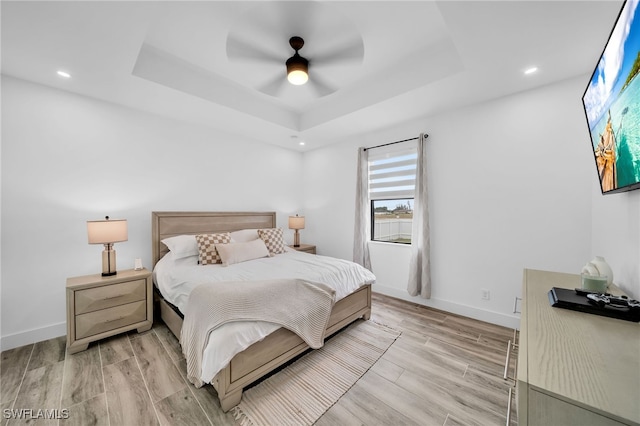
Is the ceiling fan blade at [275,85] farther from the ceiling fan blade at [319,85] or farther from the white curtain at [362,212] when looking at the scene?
the white curtain at [362,212]

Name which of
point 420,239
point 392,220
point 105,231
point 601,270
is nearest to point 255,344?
point 105,231

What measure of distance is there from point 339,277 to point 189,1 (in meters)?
2.68

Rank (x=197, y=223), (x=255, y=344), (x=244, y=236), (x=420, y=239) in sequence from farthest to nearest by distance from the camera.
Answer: (x=244, y=236)
(x=197, y=223)
(x=420, y=239)
(x=255, y=344)

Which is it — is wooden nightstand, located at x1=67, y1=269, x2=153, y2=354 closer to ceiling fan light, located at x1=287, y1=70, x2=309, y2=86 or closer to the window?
ceiling fan light, located at x1=287, y1=70, x2=309, y2=86

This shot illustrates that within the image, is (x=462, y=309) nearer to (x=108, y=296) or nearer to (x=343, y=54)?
(x=343, y=54)

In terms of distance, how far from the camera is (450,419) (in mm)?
1534

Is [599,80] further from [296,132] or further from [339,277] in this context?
[296,132]

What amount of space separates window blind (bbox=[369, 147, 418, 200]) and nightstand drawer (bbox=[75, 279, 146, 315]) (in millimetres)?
3302

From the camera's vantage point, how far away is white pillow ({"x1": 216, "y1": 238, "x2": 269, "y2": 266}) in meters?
2.88

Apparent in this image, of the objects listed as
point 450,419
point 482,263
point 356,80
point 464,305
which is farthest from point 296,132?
point 450,419

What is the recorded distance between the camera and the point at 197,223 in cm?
346

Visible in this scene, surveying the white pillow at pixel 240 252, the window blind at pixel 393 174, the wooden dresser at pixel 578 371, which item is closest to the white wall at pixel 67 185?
the white pillow at pixel 240 252

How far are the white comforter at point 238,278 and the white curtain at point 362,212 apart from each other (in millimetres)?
1017

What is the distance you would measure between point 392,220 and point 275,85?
2589 millimetres
